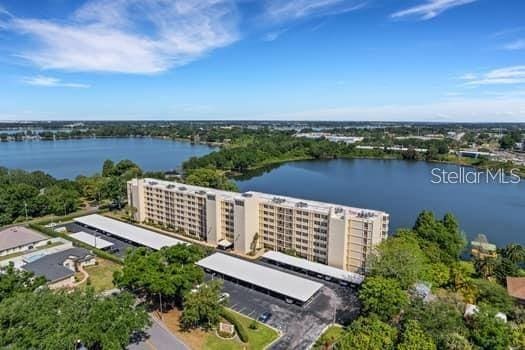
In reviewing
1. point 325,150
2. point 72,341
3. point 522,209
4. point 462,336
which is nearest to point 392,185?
point 522,209

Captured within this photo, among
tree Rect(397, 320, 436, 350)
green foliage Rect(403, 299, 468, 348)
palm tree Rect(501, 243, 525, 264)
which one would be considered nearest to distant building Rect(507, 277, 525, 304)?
palm tree Rect(501, 243, 525, 264)

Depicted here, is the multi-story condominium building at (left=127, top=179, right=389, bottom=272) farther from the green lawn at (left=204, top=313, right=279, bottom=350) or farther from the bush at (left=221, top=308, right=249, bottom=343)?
the bush at (left=221, top=308, right=249, bottom=343)

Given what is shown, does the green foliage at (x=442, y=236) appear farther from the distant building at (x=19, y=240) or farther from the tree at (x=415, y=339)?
the distant building at (x=19, y=240)

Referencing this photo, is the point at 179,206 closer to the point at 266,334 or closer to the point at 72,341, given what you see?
the point at 266,334

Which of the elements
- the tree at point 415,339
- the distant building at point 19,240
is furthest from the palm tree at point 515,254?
the distant building at point 19,240

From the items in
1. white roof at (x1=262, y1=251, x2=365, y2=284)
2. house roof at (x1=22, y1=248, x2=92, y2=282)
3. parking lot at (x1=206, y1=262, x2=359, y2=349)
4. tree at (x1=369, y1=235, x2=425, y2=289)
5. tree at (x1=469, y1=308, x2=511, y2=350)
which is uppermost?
tree at (x1=369, y1=235, x2=425, y2=289)

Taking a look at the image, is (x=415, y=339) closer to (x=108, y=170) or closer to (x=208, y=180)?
(x=208, y=180)
